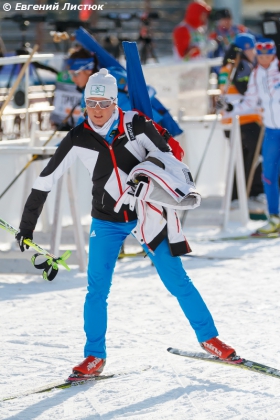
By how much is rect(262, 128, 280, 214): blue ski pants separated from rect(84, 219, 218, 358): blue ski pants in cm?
450

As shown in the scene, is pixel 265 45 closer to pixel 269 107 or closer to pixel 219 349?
pixel 269 107

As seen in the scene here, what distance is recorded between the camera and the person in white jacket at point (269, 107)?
920 cm

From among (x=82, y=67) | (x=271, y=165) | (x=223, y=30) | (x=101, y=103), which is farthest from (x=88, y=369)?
(x=223, y=30)

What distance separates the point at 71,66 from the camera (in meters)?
7.99

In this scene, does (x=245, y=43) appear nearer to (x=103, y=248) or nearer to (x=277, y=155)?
(x=277, y=155)

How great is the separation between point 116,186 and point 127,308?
1890mm

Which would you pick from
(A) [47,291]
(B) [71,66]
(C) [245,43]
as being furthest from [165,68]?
(A) [47,291]

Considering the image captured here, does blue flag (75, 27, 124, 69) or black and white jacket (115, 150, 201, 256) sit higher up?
blue flag (75, 27, 124, 69)

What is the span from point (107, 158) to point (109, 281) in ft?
2.17

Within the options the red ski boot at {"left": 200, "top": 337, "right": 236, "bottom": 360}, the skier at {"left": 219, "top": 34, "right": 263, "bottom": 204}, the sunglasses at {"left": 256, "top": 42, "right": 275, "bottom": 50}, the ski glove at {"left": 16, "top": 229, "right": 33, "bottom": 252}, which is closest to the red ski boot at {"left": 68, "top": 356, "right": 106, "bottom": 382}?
the red ski boot at {"left": 200, "top": 337, "right": 236, "bottom": 360}

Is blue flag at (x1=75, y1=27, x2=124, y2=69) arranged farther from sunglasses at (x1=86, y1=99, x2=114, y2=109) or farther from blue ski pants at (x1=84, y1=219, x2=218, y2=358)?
blue ski pants at (x1=84, y1=219, x2=218, y2=358)

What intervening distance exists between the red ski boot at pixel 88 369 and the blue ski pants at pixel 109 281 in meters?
0.07

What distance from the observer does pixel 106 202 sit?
498cm

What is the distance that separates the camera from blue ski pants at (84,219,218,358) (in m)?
4.96
